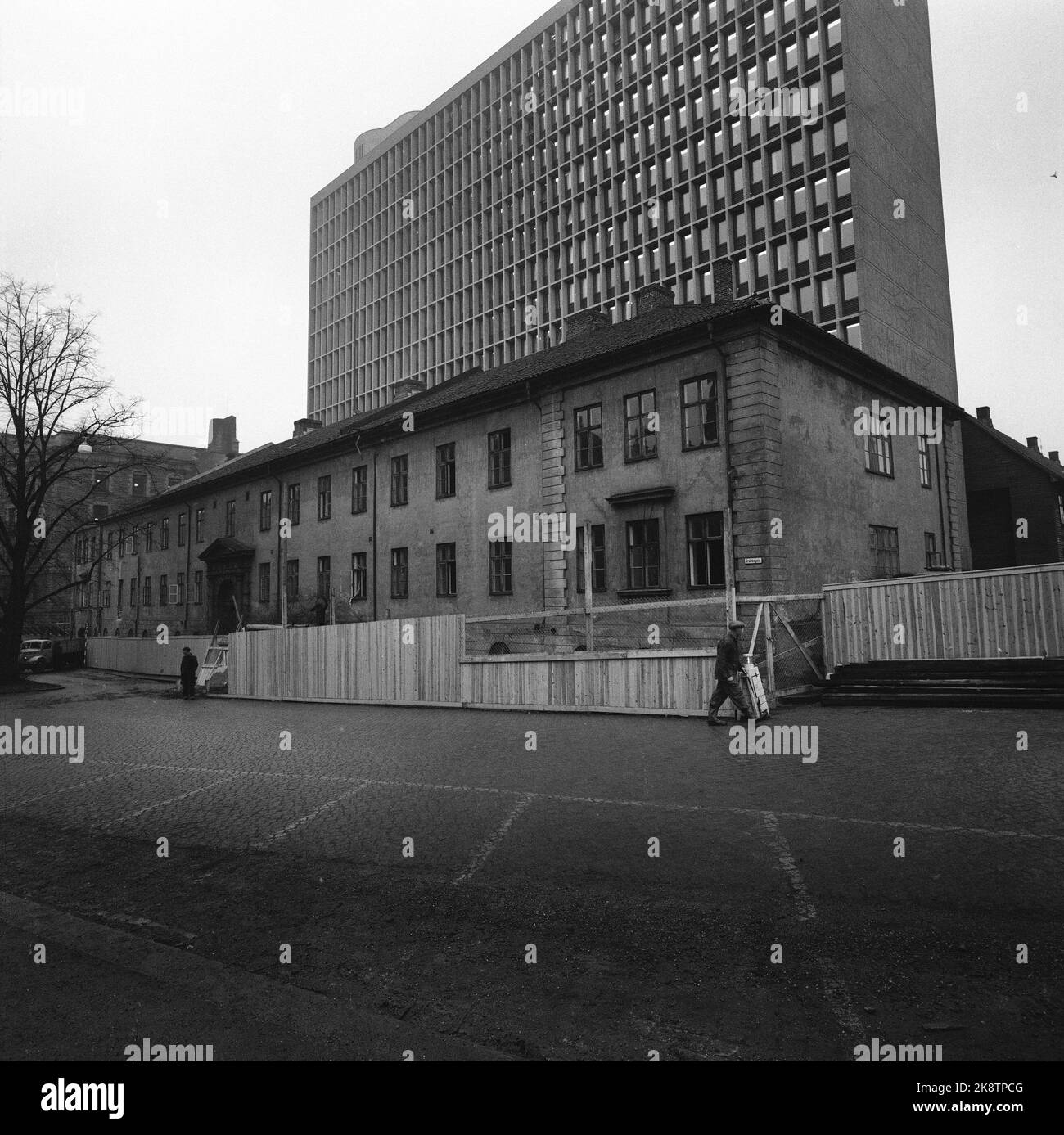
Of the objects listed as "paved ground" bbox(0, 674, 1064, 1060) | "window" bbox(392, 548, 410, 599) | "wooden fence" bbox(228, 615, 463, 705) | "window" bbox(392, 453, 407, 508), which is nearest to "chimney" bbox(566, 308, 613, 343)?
"window" bbox(392, 453, 407, 508)

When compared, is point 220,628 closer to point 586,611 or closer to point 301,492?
point 301,492

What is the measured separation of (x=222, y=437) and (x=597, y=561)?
184 ft

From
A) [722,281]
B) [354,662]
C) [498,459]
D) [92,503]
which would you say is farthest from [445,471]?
[92,503]

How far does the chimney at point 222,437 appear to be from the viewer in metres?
69.3

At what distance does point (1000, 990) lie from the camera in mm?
3842

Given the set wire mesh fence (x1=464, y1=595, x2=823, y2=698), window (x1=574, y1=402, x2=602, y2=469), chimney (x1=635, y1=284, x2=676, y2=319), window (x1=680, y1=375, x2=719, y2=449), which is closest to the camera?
wire mesh fence (x1=464, y1=595, x2=823, y2=698)

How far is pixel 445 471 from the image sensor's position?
28.9m

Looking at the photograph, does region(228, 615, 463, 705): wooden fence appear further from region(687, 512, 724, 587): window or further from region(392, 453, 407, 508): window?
region(392, 453, 407, 508): window

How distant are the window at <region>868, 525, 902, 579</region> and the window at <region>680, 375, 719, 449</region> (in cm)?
696

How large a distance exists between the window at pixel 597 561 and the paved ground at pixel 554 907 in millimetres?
12525

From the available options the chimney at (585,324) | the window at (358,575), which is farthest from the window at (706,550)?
the window at (358,575)

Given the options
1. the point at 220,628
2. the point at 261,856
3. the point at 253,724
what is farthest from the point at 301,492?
the point at 261,856

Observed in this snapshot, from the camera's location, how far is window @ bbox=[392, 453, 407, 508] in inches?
1212

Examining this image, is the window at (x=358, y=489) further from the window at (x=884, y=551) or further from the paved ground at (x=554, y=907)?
the paved ground at (x=554, y=907)
